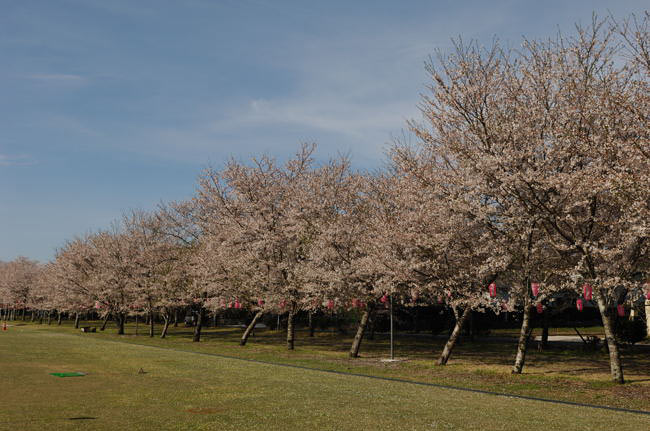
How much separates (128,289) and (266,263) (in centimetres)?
2346

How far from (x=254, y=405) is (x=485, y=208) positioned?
1194 centimetres

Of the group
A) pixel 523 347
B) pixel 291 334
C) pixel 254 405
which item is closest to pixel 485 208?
pixel 523 347

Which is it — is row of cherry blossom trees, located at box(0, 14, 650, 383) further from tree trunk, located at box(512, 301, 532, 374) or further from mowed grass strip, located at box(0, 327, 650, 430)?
mowed grass strip, located at box(0, 327, 650, 430)

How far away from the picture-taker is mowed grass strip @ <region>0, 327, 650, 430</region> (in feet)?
40.0

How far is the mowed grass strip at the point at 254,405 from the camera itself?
40.0ft

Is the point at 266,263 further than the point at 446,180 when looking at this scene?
Yes

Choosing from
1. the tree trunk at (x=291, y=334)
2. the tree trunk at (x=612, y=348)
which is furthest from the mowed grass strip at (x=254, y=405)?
Result: the tree trunk at (x=291, y=334)

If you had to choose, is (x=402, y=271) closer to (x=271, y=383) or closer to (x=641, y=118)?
(x=271, y=383)

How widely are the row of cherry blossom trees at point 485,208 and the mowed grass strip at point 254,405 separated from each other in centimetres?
665

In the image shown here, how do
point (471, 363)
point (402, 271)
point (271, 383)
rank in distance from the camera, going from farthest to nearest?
point (471, 363), point (402, 271), point (271, 383)

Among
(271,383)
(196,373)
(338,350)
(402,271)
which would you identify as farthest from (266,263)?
(271,383)

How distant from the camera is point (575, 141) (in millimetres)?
20266

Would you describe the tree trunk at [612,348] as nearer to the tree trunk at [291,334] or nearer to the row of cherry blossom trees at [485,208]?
the row of cherry blossom trees at [485,208]

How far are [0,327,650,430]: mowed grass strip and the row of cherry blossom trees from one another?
262 inches
